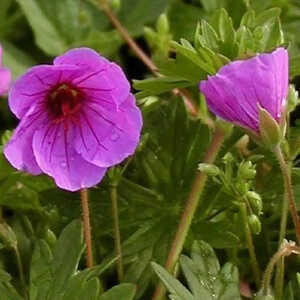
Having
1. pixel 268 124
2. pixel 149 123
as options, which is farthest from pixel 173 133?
pixel 268 124

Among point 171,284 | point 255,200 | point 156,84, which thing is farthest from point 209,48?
point 171,284

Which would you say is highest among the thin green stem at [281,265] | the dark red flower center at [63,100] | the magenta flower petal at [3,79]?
the magenta flower petal at [3,79]

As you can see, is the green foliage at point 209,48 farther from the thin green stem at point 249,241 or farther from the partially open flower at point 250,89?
the thin green stem at point 249,241

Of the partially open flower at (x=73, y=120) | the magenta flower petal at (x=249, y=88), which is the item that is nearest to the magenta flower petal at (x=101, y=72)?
the partially open flower at (x=73, y=120)

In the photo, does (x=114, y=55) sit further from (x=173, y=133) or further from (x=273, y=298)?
(x=273, y=298)

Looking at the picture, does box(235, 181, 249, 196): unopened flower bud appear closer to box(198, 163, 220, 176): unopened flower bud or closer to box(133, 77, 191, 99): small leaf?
box(198, 163, 220, 176): unopened flower bud

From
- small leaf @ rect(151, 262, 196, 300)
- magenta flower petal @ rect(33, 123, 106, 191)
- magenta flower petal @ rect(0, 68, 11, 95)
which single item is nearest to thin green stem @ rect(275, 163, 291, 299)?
small leaf @ rect(151, 262, 196, 300)

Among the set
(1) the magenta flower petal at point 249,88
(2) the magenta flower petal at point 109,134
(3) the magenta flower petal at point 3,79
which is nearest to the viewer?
(1) the magenta flower petal at point 249,88
